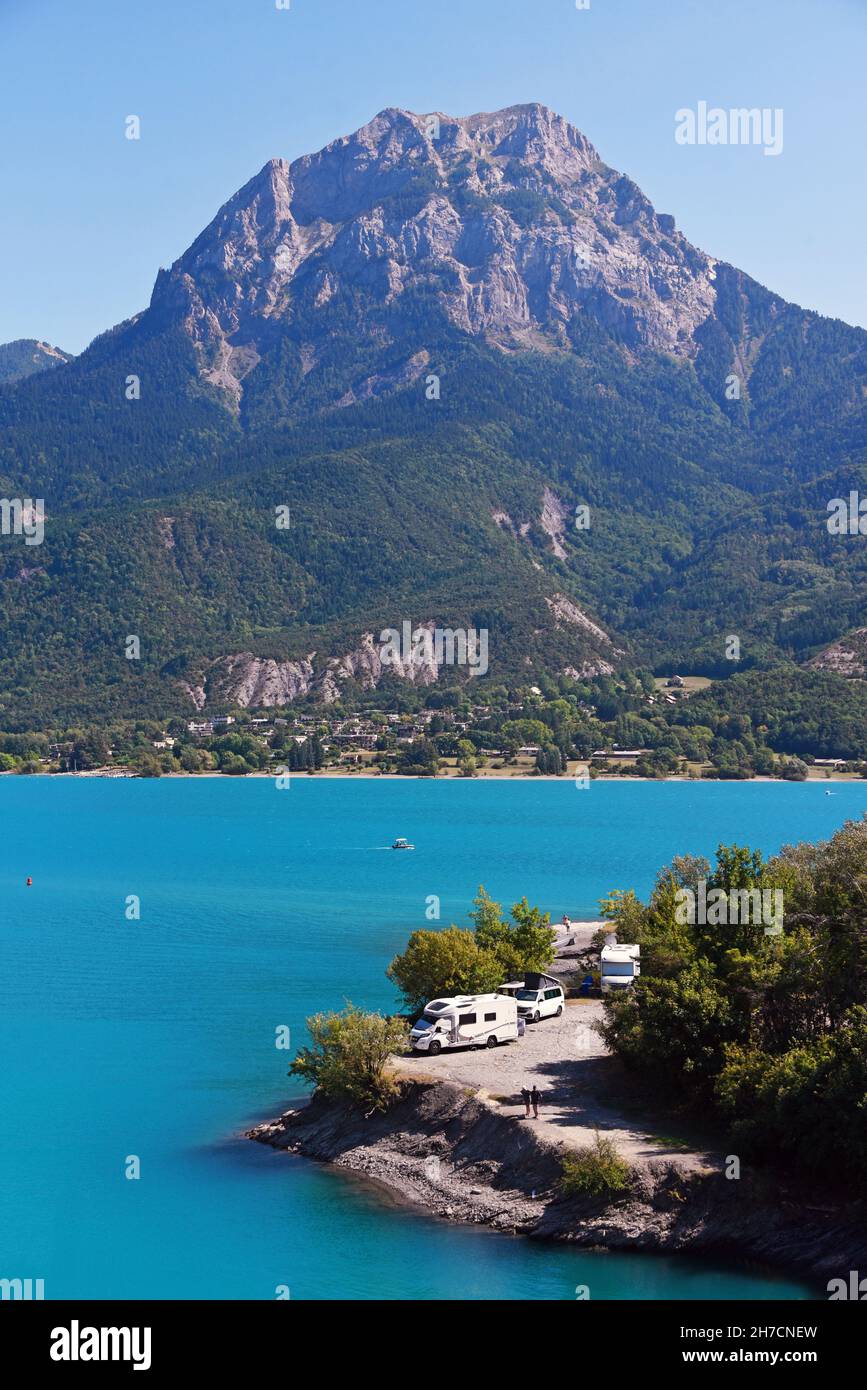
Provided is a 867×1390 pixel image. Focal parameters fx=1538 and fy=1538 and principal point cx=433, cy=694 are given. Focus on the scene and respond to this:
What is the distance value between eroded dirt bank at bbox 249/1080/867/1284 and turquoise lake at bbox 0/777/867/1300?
754 mm

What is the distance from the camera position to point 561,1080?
39062 mm

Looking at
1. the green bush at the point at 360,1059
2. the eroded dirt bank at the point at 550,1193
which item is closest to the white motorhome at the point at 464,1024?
the green bush at the point at 360,1059

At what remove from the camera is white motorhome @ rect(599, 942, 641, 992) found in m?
45.1

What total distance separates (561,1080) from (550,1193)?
5.94 meters

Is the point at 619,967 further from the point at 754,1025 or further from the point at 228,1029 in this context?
the point at 228,1029

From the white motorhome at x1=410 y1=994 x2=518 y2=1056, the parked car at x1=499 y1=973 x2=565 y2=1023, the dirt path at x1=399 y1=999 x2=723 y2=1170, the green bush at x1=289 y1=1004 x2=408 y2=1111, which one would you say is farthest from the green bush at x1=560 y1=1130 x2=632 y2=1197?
the parked car at x1=499 y1=973 x2=565 y2=1023

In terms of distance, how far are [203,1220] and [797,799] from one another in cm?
14321

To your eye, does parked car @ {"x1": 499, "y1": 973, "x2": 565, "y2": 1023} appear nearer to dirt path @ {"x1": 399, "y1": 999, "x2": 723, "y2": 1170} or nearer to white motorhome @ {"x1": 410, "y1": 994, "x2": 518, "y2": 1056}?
dirt path @ {"x1": 399, "y1": 999, "x2": 723, "y2": 1170}

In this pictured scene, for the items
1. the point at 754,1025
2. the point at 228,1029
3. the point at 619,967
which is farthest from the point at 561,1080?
the point at 228,1029

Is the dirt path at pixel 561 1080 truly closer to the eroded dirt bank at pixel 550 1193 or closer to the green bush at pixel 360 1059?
the eroded dirt bank at pixel 550 1193

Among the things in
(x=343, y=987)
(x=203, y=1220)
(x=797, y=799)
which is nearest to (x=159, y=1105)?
(x=203, y=1220)

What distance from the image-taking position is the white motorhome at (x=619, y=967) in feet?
148

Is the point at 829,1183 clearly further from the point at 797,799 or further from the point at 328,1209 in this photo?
the point at 797,799
